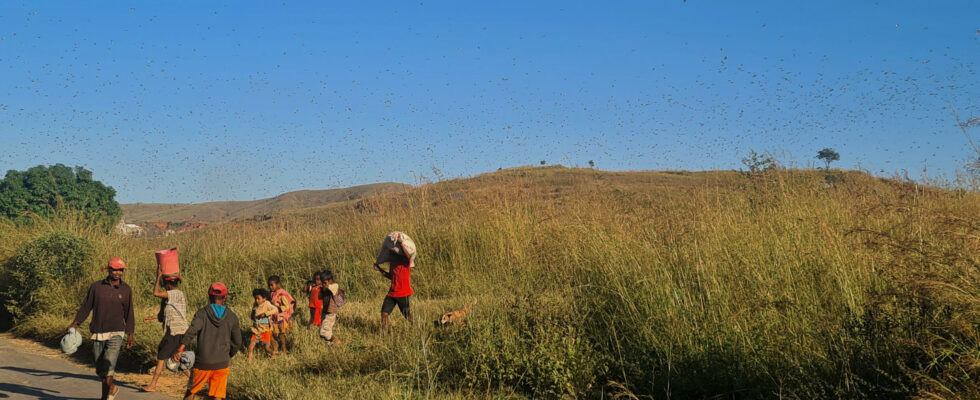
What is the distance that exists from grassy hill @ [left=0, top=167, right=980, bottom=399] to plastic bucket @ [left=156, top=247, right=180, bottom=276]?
4.59 ft

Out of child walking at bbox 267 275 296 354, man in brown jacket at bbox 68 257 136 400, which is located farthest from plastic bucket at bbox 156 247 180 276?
child walking at bbox 267 275 296 354

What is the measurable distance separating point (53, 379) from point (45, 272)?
6.31 meters

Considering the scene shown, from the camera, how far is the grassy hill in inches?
193

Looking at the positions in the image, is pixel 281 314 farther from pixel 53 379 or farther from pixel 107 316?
pixel 53 379

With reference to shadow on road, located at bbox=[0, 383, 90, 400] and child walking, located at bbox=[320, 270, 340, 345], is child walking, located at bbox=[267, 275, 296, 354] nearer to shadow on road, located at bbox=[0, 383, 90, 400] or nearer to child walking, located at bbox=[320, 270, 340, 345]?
child walking, located at bbox=[320, 270, 340, 345]

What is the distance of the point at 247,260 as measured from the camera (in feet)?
51.9

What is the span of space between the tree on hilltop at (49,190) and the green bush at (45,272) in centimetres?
3404

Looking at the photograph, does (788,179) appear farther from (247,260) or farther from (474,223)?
(247,260)

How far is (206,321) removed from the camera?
20.8 ft

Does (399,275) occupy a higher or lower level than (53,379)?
higher

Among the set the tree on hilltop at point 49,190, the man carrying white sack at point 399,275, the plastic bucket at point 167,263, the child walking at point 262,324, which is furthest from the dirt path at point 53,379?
the tree on hilltop at point 49,190

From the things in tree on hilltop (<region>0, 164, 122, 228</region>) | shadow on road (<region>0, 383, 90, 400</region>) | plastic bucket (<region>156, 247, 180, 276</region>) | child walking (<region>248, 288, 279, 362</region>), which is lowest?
shadow on road (<region>0, 383, 90, 400</region>)

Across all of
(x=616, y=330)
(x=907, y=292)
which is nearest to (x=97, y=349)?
(x=616, y=330)

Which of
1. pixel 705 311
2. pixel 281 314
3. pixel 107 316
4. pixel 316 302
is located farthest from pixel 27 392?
pixel 705 311
